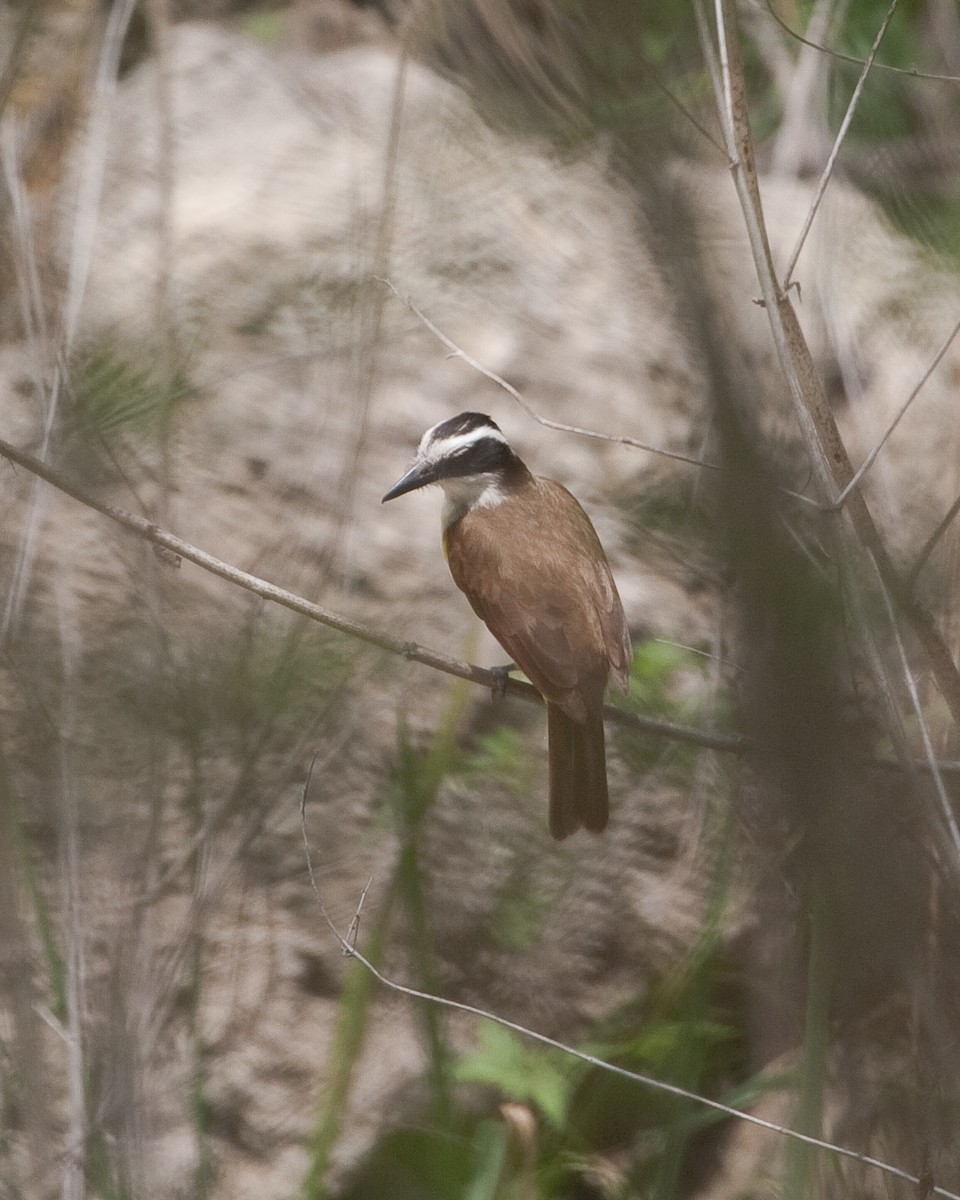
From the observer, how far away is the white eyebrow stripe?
10.0ft

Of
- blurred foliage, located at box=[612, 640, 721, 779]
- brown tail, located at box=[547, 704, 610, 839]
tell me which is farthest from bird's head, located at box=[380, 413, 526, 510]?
brown tail, located at box=[547, 704, 610, 839]

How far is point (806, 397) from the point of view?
1852 millimetres

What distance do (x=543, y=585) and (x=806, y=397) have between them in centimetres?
107

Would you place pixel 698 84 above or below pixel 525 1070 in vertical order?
above

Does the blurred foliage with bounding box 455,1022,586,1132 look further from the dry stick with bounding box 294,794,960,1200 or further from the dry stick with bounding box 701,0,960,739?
the dry stick with bounding box 701,0,960,739

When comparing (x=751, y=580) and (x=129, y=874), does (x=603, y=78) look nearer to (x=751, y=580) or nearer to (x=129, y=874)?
(x=751, y=580)

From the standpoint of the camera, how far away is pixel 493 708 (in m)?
3.43

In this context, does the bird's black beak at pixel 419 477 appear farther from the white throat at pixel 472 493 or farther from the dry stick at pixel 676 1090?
the dry stick at pixel 676 1090

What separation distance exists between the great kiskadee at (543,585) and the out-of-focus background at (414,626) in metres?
0.17

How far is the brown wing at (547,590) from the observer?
2.65 meters

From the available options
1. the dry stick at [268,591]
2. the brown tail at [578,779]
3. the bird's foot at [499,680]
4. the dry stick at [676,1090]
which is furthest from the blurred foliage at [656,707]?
the dry stick at [676,1090]

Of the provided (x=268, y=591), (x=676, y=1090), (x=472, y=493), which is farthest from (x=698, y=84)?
(x=676, y=1090)

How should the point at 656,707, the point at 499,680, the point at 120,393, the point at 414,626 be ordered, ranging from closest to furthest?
the point at 120,393
the point at 499,680
the point at 656,707
the point at 414,626

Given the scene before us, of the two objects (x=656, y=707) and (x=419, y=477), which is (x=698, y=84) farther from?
(x=656, y=707)
